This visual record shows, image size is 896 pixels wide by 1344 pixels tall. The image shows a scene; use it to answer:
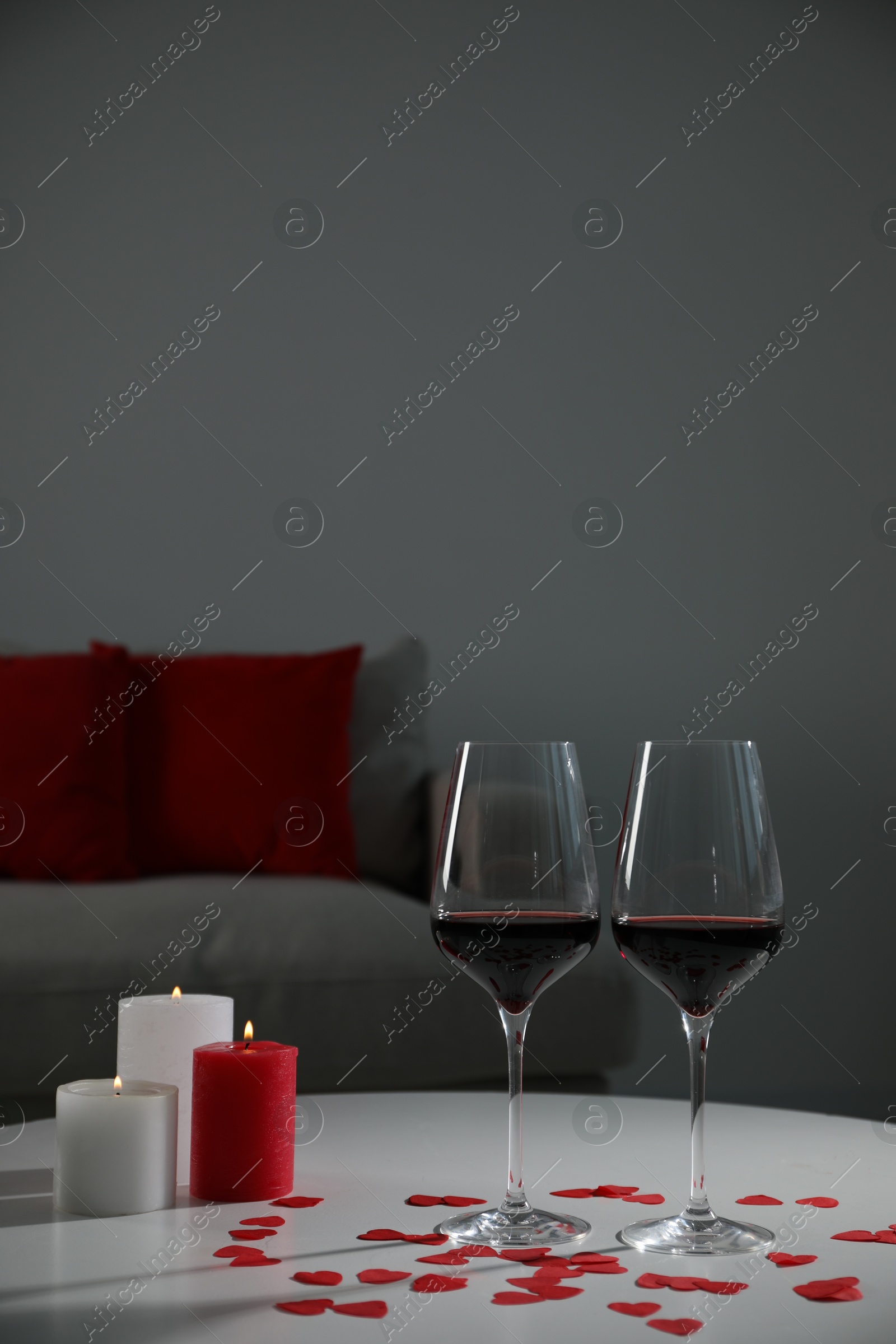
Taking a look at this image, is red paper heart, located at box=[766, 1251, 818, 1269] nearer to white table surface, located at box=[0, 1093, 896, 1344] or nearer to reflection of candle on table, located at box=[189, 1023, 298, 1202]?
white table surface, located at box=[0, 1093, 896, 1344]

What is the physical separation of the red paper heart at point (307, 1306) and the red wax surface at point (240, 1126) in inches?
7.0

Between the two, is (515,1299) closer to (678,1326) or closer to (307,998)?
(678,1326)

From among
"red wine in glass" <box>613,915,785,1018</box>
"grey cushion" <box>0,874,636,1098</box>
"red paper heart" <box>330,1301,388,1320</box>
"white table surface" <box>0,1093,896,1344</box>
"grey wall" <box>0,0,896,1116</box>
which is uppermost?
"grey wall" <box>0,0,896,1116</box>

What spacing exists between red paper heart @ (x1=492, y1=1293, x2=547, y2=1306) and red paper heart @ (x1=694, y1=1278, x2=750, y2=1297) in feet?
0.25

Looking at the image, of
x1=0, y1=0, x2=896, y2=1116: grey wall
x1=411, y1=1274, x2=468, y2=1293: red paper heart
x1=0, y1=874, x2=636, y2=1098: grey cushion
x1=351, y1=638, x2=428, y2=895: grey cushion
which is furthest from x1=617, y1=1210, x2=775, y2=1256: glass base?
x1=0, y1=0, x2=896, y2=1116: grey wall

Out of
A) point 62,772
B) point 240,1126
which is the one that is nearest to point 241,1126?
point 240,1126

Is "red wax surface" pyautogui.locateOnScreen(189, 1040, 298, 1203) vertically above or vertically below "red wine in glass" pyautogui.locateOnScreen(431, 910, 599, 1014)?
below

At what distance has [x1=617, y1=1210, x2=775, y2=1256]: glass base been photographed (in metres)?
0.62

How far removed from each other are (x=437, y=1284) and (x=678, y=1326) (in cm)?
11

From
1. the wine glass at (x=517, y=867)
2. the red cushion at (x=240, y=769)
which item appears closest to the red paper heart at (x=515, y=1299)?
the wine glass at (x=517, y=867)

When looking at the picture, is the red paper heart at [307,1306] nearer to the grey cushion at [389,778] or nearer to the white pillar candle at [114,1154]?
the white pillar candle at [114,1154]

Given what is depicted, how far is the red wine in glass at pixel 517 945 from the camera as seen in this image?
683 millimetres

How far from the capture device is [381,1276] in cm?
58

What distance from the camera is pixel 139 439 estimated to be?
2988mm
